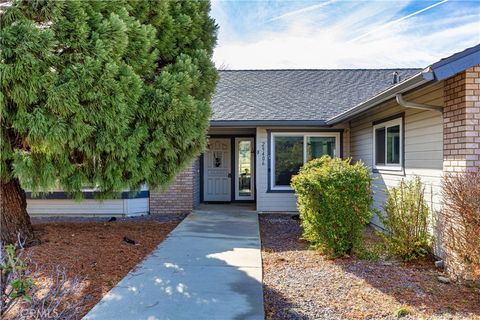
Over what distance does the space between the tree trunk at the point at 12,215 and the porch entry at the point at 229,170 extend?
21.4 ft

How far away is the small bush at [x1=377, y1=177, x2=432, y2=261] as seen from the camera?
5086 mm

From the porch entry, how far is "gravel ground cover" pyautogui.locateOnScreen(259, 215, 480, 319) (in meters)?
6.45

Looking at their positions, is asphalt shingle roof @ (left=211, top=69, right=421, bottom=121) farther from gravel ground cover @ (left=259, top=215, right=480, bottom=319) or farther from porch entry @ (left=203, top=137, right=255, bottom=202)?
gravel ground cover @ (left=259, top=215, right=480, bottom=319)

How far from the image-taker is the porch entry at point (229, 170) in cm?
1188

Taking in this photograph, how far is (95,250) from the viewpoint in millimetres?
5555

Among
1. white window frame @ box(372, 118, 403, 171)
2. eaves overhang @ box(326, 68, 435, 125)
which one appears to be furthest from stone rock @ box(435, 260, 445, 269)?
eaves overhang @ box(326, 68, 435, 125)

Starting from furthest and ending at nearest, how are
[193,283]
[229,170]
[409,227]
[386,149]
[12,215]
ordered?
[229,170] < [386,149] < [12,215] < [409,227] < [193,283]

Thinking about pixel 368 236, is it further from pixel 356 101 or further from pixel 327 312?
pixel 356 101

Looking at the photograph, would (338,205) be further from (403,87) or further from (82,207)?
(82,207)

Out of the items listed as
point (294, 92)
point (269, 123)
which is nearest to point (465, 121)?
point (269, 123)

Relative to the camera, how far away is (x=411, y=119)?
6086 mm

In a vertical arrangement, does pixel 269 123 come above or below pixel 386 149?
above

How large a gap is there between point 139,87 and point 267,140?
5669 mm

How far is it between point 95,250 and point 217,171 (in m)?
6.71
